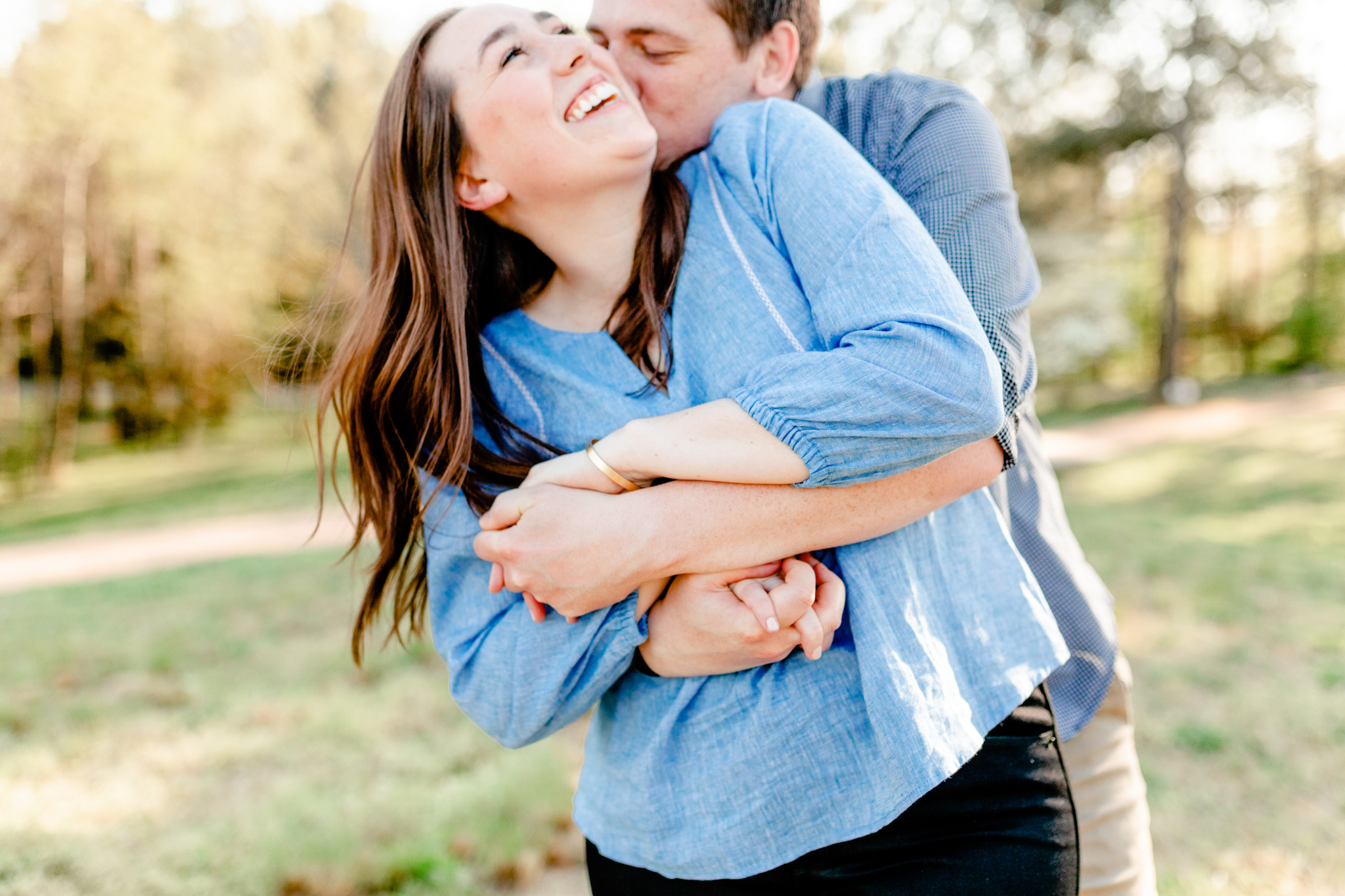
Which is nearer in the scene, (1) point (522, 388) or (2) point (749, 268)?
(2) point (749, 268)

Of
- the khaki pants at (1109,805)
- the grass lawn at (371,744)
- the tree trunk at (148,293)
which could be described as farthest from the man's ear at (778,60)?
the tree trunk at (148,293)

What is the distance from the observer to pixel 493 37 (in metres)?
1.68

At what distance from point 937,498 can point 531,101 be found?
1004 mm

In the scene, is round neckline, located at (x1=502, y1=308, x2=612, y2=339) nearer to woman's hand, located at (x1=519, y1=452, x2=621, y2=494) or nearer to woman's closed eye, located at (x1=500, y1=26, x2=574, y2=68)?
woman's hand, located at (x1=519, y1=452, x2=621, y2=494)

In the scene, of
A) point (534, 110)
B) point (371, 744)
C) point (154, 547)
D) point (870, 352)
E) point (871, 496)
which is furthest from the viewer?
point (154, 547)

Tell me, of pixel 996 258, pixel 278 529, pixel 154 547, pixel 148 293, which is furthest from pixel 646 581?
pixel 148 293

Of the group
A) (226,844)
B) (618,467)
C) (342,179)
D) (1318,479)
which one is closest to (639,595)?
(618,467)

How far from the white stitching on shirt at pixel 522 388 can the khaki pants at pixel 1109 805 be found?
1141mm

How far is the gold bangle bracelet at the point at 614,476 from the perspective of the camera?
1.44 metres

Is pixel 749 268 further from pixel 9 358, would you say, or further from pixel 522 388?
pixel 9 358

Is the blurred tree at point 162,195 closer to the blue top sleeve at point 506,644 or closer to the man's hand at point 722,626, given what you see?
the blue top sleeve at point 506,644

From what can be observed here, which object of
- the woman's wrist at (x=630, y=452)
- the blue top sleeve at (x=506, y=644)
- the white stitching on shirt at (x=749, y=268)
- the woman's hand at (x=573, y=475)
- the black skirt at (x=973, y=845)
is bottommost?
the black skirt at (x=973, y=845)

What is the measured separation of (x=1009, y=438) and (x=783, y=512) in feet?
1.24

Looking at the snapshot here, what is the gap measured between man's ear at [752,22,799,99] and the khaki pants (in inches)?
55.1
